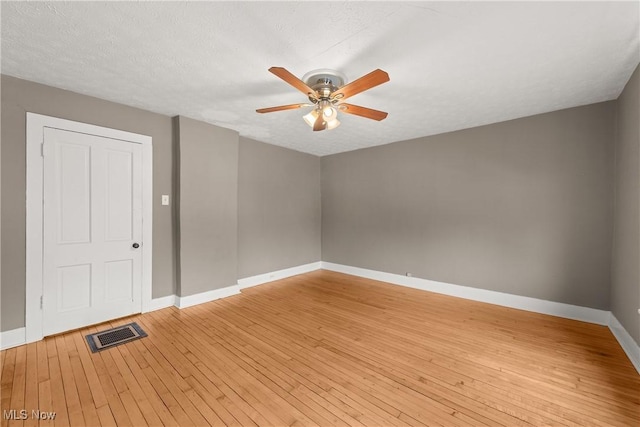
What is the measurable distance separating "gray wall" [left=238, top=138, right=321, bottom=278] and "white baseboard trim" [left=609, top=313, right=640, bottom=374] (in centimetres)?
456

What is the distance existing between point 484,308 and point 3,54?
5759 millimetres

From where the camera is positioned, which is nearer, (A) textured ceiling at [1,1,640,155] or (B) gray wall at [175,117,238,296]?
(A) textured ceiling at [1,1,640,155]

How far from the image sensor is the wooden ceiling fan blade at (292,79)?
1.81m

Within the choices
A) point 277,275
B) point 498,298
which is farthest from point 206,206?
point 498,298

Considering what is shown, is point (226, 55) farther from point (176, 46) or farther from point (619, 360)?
point (619, 360)

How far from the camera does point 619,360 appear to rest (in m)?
2.35

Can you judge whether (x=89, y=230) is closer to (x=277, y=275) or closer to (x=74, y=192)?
(x=74, y=192)

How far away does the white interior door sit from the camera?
109 inches

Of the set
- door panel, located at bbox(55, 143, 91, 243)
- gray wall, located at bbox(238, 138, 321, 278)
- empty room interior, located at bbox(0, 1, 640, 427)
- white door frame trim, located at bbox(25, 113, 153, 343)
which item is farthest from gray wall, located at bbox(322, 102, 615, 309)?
white door frame trim, located at bbox(25, 113, 153, 343)

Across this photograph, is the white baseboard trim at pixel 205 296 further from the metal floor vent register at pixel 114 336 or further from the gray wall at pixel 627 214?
the gray wall at pixel 627 214

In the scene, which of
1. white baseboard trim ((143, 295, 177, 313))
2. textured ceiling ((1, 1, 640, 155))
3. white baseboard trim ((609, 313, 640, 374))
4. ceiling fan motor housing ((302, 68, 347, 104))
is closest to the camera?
textured ceiling ((1, 1, 640, 155))

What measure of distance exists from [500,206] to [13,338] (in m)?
5.83

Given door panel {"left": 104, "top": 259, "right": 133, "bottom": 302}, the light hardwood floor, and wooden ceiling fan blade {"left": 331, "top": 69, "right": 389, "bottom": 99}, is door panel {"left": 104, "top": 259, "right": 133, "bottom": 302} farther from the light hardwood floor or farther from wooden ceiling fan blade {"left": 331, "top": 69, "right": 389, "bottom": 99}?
wooden ceiling fan blade {"left": 331, "top": 69, "right": 389, "bottom": 99}

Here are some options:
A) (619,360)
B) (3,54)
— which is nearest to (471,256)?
(619,360)
